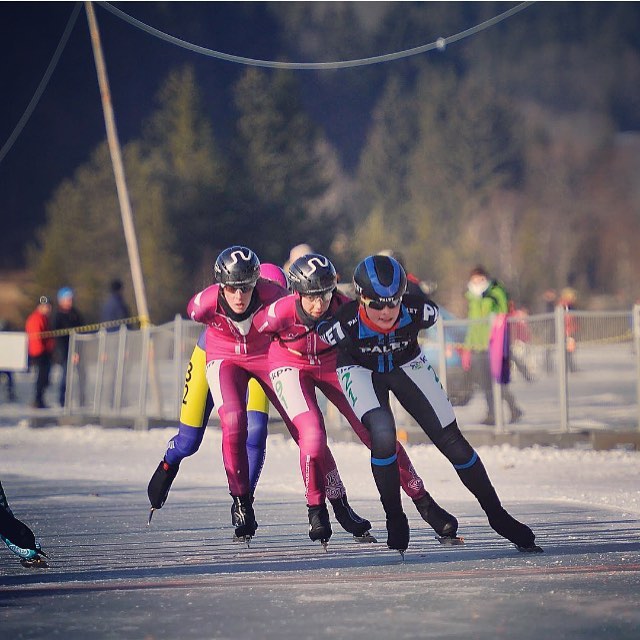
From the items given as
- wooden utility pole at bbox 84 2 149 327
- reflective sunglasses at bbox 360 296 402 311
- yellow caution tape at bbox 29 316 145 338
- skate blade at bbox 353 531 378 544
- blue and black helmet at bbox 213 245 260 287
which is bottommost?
skate blade at bbox 353 531 378 544

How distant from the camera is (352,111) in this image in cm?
12850

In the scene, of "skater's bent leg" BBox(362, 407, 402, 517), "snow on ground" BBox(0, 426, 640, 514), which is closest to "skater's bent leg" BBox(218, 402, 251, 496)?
"skater's bent leg" BBox(362, 407, 402, 517)

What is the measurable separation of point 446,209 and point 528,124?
34.2 ft

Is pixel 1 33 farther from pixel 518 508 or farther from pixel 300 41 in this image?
pixel 518 508

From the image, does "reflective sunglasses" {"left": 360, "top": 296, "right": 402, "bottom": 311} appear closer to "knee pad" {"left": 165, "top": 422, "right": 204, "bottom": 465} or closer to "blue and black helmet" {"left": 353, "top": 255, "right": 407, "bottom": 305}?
"blue and black helmet" {"left": 353, "top": 255, "right": 407, "bottom": 305}

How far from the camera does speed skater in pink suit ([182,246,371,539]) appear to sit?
347 inches

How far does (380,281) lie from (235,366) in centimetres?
160

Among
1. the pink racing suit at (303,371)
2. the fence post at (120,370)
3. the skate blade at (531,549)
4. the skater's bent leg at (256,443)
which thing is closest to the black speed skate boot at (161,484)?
the skater's bent leg at (256,443)

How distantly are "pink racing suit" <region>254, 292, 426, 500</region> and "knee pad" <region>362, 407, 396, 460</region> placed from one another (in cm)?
43

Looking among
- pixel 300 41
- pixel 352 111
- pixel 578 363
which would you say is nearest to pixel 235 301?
pixel 578 363

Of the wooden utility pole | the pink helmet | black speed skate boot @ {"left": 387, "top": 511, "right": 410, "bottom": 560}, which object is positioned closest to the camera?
black speed skate boot @ {"left": 387, "top": 511, "right": 410, "bottom": 560}

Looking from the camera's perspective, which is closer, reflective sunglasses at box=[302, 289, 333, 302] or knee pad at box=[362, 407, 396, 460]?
knee pad at box=[362, 407, 396, 460]

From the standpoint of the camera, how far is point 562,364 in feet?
50.9

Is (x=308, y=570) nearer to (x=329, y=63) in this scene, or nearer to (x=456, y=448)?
(x=456, y=448)
